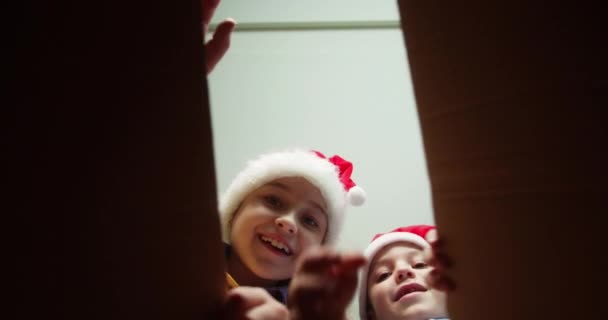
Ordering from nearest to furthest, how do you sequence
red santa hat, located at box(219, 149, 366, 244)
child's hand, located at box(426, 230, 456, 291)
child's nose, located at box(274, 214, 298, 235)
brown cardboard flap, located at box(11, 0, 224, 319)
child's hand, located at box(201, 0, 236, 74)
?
brown cardboard flap, located at box(11, 0, 224, 319) < child's hand, located at box(426, 230, 456, 291) < child's hand, located at box(201, 0, 236, 74) < child's nose, located at box(274, 214, 298, 235) < red santa hat, located at box(219, 149, 366, 244)

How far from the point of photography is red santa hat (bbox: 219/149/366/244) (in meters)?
0.92

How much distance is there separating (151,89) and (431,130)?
0.72 ft

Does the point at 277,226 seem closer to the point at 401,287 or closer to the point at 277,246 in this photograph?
the point at 277,246

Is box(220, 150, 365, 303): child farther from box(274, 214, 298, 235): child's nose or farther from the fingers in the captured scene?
the fingers

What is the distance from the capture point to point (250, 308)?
37 centimetres

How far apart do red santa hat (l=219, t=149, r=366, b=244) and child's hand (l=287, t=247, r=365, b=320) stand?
56cm

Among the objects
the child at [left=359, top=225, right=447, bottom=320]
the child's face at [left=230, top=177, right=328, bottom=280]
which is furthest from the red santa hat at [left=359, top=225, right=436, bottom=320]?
the child's face at [left=230, top=177, right=328, bottom=280]

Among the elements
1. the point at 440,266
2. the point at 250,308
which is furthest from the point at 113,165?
the point at 440,266

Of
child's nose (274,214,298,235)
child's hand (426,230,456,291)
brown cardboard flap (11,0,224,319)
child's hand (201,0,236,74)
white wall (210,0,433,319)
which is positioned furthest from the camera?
white wall (210,0,433,319)

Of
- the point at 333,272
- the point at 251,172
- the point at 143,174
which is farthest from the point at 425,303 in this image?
the point at 143,174

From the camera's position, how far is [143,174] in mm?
334

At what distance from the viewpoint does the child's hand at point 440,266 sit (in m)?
0.41

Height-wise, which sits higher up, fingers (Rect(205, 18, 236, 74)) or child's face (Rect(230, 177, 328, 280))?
fingers (Rect(205, 18, 236, 74))

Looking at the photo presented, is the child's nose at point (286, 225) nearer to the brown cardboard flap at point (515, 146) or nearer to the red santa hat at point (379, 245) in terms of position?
the red santa hat at point (379, 245)
